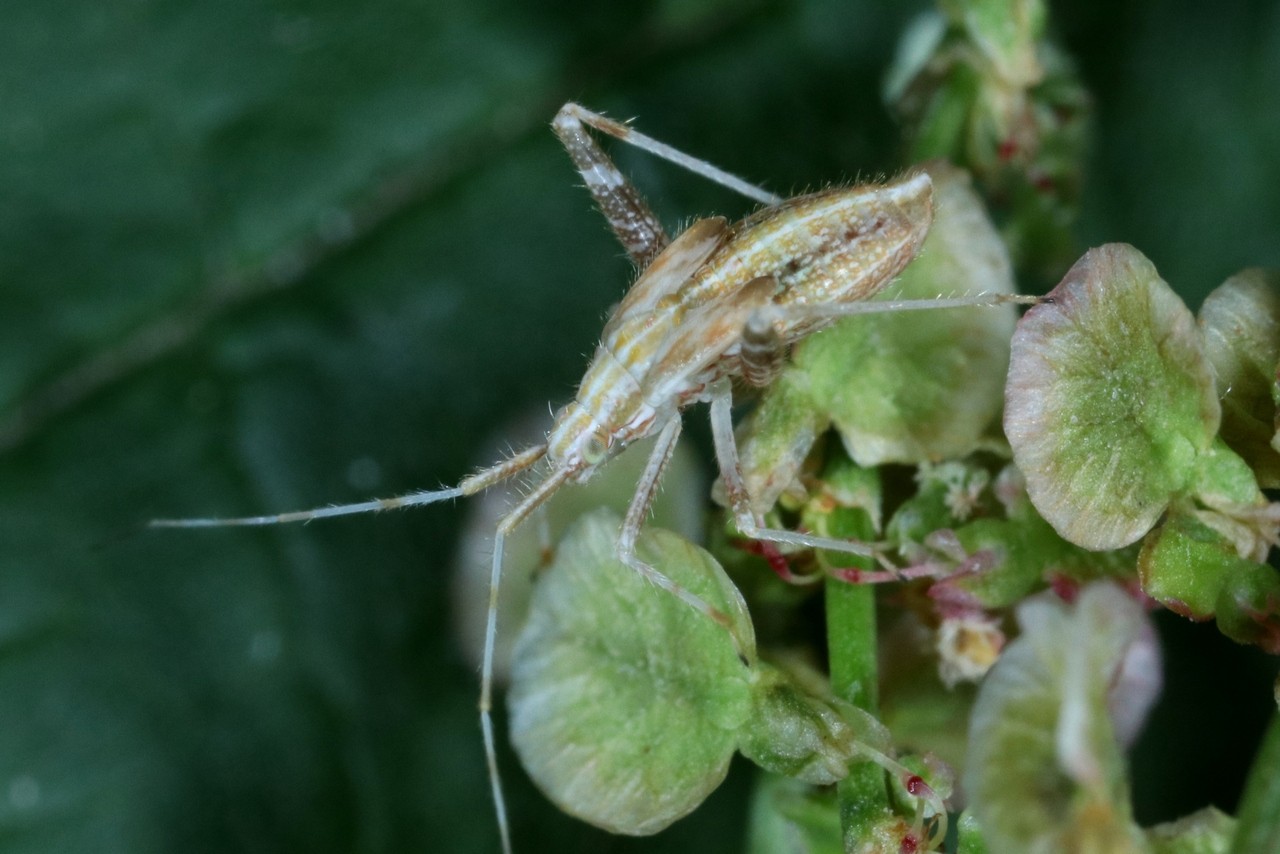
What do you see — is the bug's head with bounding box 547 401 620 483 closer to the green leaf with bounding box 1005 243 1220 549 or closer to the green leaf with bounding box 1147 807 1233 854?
the green leaf with bounding box 1005 243 1220 549

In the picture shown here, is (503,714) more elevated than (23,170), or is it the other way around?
(23,170)

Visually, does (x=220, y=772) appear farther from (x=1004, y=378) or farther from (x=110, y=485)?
(x=1004, y=378)

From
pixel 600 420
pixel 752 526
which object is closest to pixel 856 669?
pixel 752 526

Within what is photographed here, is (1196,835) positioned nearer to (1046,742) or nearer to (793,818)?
(1046,742)

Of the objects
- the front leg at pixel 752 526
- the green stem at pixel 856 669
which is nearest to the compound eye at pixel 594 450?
the front leg at pixel 752 526

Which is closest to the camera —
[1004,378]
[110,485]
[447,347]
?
[1004,378]

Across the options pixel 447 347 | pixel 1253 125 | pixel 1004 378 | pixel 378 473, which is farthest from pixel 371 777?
pixel 1253 125
